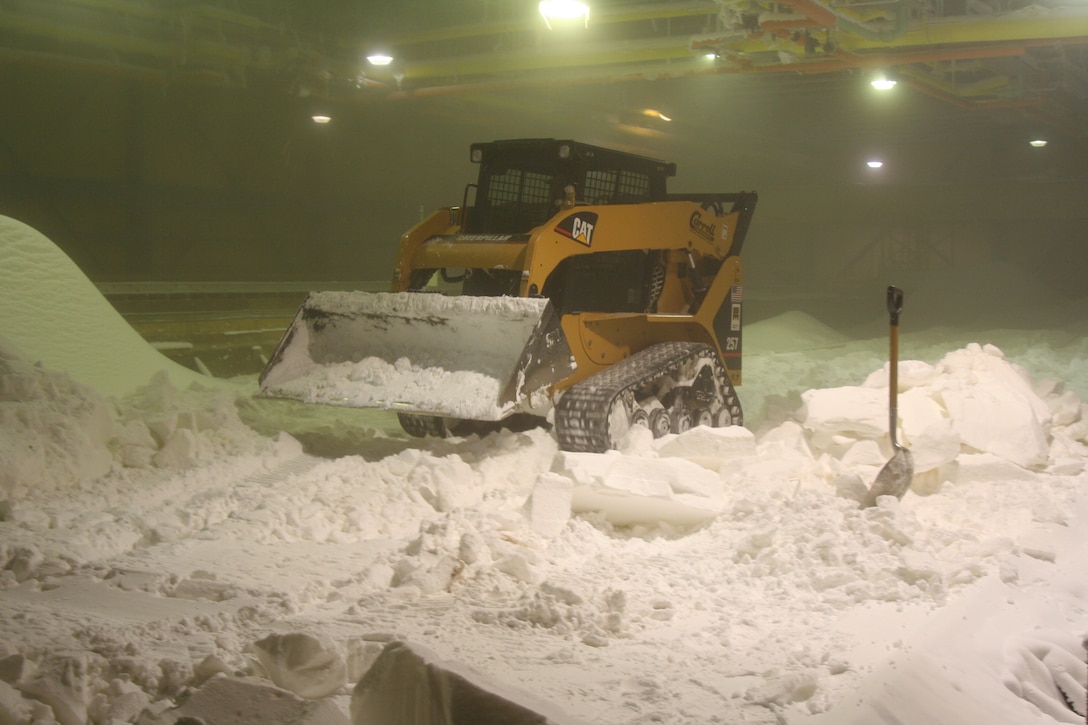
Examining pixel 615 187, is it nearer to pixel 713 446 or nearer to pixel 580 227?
pixel 580 227

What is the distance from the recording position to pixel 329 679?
107 inches

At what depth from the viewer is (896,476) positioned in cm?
497

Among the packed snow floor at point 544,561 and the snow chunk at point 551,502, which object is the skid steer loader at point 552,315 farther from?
the snow chunk at point 551,502

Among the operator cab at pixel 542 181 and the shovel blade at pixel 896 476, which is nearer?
the shovel blade at pixel 896 476

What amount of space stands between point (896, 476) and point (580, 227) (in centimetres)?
253

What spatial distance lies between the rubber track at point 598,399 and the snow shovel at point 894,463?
59.4 inches

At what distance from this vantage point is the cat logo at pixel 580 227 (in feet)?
20.3

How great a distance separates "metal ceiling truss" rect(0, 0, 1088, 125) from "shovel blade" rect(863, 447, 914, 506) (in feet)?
16.1

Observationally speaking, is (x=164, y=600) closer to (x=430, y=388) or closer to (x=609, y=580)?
(x=609, y=580)

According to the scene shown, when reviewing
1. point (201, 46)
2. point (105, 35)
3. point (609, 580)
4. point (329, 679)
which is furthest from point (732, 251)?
point (105, 35)

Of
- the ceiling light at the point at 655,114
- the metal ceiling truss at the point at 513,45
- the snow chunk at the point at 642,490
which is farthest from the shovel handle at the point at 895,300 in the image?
the ceiling light at the point at 655,114

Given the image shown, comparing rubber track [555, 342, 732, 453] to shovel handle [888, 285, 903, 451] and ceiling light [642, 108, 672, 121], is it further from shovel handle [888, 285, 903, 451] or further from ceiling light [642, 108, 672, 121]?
ceiling light [642, 108, 672, 121]

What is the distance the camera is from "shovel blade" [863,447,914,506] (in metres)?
4.88

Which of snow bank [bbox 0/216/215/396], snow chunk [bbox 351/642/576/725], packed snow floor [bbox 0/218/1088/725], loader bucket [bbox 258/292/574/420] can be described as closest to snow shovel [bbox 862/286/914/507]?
packed snow floor [bbox 0/218/1088/725]
